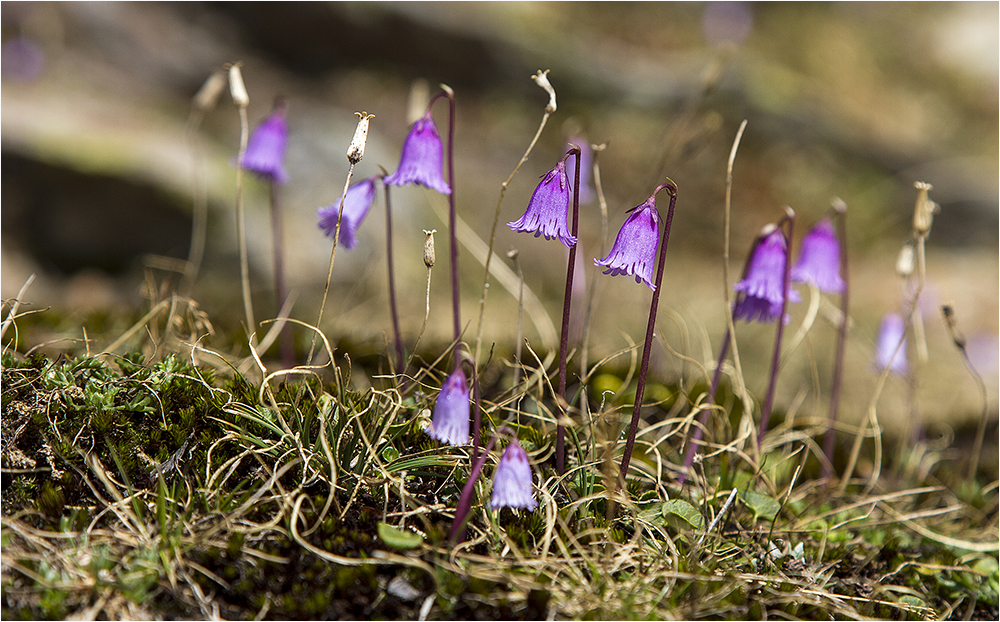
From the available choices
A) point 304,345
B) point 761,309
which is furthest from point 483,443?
point 304,345

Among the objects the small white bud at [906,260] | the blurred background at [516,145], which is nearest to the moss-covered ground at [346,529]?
the small white bud at [906,260]

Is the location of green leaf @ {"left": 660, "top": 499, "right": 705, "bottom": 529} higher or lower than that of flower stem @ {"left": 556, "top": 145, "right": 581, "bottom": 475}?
lower

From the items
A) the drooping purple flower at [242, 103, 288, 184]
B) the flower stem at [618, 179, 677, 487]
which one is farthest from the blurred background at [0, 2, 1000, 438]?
the flower stem at [618, 179, 677, 487]

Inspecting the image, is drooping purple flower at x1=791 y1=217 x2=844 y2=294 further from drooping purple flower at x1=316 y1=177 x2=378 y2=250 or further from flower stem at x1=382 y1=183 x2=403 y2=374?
drooping purple flower at x1=316 y1=177 x2=378 y2=250

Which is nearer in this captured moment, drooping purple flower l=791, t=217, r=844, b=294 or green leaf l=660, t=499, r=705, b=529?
green leaf l=660, t=499, r=705, b=529

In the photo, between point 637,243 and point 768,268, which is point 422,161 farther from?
point 768,268

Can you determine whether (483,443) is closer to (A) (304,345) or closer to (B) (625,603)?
(B) (625,603)
